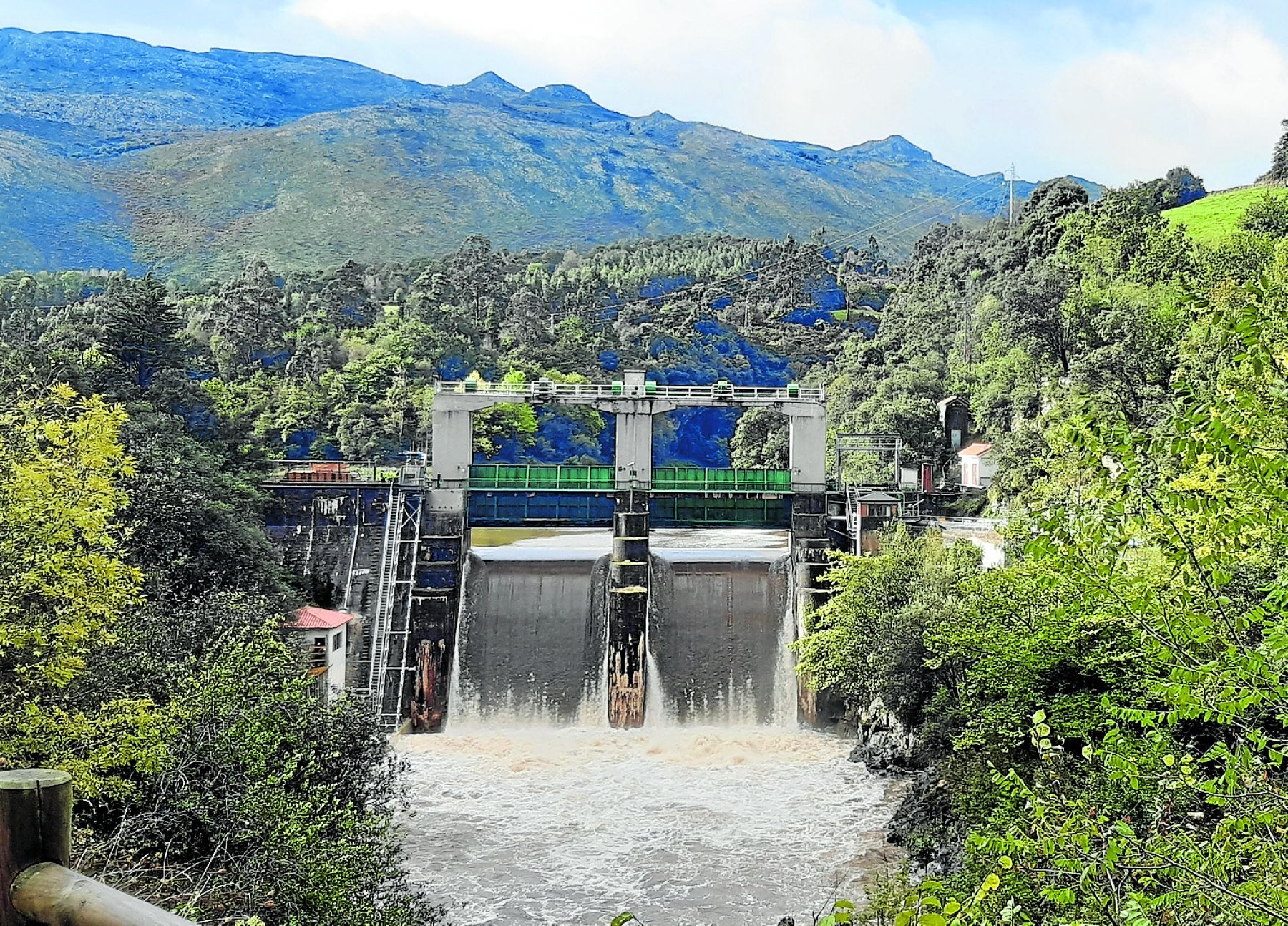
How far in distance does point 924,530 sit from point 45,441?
23.7 metres

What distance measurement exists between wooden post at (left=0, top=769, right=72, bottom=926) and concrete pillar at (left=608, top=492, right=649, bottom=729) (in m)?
30.6

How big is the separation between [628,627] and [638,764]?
452cm

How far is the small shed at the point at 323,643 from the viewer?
28797 millimetres

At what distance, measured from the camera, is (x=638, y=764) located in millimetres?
29891

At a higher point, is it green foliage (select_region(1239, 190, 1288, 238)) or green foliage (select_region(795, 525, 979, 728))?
green foliage (select_region(1239, 190, 1288, 238))

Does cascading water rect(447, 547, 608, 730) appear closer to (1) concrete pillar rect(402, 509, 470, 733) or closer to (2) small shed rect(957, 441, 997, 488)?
(1) concrete pillar rect(402, 509, 470, 733)

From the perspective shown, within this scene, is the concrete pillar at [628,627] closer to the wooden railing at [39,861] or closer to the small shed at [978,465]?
the small shed at [978,465]

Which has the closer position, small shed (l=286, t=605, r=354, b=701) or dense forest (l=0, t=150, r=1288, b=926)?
dense forest (l=0, t=150, r=1288, b=926)

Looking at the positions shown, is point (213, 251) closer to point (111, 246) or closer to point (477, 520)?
point (111, 246)

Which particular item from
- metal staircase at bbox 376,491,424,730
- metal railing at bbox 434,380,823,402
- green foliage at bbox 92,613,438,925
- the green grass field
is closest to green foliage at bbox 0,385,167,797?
green foliage at bbox 92,613,438,925

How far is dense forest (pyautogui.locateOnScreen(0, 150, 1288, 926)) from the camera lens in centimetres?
689

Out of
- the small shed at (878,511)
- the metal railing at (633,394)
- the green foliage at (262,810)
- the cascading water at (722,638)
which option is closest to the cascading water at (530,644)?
the cascading water at (722,638)

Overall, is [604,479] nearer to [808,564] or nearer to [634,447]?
[634,447]

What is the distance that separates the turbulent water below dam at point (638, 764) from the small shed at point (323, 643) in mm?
2867
